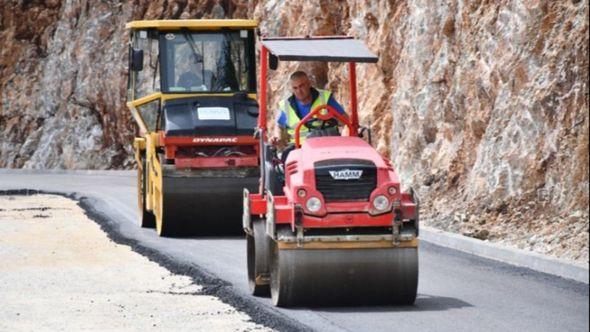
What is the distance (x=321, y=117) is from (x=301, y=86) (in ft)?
1.22

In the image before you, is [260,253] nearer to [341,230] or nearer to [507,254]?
[341,230]

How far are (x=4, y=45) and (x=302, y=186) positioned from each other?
48.5 m

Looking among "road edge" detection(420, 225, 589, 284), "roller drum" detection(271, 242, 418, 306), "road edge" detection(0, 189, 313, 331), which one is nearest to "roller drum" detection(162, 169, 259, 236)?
"road edge" detection(0, 189, 313, 331)

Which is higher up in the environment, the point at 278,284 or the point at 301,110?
the point at 301,110

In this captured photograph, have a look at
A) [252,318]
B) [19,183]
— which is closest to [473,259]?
[252,318]

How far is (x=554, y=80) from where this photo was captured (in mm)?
18906

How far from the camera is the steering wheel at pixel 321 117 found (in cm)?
1228

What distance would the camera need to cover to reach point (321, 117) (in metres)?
12.5

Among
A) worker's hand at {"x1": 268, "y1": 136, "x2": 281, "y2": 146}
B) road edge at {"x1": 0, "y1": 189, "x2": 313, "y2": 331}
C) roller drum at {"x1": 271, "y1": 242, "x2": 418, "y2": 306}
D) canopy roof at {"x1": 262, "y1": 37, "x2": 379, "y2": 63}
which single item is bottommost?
road edge at {"x1": 0, "y1": 189, "x2": 313, "y2": 331}

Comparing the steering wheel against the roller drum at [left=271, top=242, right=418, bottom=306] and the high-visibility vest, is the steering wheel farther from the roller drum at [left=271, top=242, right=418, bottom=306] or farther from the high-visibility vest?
the roller drum at [left=271, top=242, right=418, bottom=306]

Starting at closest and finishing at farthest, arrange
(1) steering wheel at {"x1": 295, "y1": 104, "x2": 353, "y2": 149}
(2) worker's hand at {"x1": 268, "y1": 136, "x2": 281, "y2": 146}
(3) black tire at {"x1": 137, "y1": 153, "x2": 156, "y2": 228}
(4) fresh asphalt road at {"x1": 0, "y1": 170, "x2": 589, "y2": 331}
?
(4) fresh asphalt road at {"x1": 0, "y1": 170, "x2": 589, "y2": 331} < (1) steering wheel at {"x1": 295, "y1": 104, "x2": 353, "y2": 149} < (2) worker's hand at {"x1": 268, "y1": 136, "x2": 281, "y2": 146} < (3) black tire at {"x1": 137, "y1": 153, "x2": 156, "y2": 228}

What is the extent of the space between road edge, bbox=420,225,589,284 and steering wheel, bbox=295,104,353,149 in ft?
9.84

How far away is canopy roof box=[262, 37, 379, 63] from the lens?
39.5ft

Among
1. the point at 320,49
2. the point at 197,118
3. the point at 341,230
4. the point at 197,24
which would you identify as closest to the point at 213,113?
the point at 197,118
